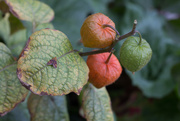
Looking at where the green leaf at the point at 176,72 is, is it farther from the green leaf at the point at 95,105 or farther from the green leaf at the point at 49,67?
the green leaf at the point at 49,67

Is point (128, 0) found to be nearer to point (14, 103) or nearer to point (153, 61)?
point (153, 61)

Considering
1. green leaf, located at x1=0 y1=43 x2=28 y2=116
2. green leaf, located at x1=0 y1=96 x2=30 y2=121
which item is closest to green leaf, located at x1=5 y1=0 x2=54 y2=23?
green leaf, located at x1=0 y1=43 x2=28 y2=116

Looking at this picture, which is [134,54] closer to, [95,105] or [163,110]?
[95,105]

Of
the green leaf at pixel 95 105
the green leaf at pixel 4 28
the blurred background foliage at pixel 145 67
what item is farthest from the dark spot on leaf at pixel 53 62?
the blurred background foliage at pixel 145 67

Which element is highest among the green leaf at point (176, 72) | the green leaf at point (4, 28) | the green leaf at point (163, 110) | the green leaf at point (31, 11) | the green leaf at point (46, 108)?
the green leaf at point (31, 11)

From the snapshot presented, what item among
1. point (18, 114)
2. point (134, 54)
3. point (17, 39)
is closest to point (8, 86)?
point (18, 114)

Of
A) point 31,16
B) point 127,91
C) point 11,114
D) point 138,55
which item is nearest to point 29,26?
point 31,16

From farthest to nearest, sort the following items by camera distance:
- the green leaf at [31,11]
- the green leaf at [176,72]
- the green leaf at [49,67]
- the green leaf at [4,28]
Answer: the green leaf at [176,72], the green leaf at [4,28], the green leaf at [31,11], the green leaf at [49,67]
